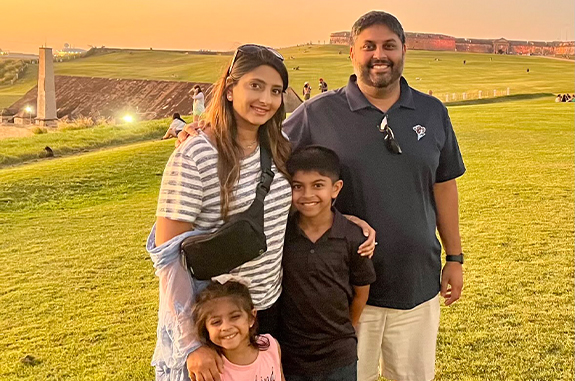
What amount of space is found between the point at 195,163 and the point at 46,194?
1059 cm

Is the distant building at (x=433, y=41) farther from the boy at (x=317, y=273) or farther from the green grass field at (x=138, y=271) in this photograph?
the boy at (x=317, y=273)

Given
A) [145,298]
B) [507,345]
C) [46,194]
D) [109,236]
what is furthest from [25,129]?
[507,345]

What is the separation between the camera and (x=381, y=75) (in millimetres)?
2922

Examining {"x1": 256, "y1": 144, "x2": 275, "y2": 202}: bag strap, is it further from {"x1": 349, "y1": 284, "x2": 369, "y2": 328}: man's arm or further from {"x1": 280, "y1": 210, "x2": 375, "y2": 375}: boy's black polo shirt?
{"x1": 349, "y1": 284, "x2": 369, "y2": 328}: man's arm

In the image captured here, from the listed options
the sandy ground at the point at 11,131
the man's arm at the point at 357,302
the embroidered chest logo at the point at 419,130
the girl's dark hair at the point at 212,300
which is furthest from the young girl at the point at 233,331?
the sandy ground at the point at 11,131

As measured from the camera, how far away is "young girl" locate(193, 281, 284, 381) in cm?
242

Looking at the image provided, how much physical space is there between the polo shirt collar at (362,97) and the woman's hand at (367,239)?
0.58 metres

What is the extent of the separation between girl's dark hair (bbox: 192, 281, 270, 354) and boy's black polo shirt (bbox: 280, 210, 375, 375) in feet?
0.91

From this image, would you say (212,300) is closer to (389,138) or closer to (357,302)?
(357,302)

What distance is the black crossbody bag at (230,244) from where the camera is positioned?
228 cm

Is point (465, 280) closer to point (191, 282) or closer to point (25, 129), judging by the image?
point (191, 282)

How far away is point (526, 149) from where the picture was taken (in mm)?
15727

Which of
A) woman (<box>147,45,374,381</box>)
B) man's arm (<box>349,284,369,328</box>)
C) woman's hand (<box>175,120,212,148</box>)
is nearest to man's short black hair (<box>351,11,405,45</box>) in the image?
woman (<box>147,45,374,381</box>)

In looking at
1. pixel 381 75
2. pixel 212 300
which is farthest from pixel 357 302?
pixel 381 75
